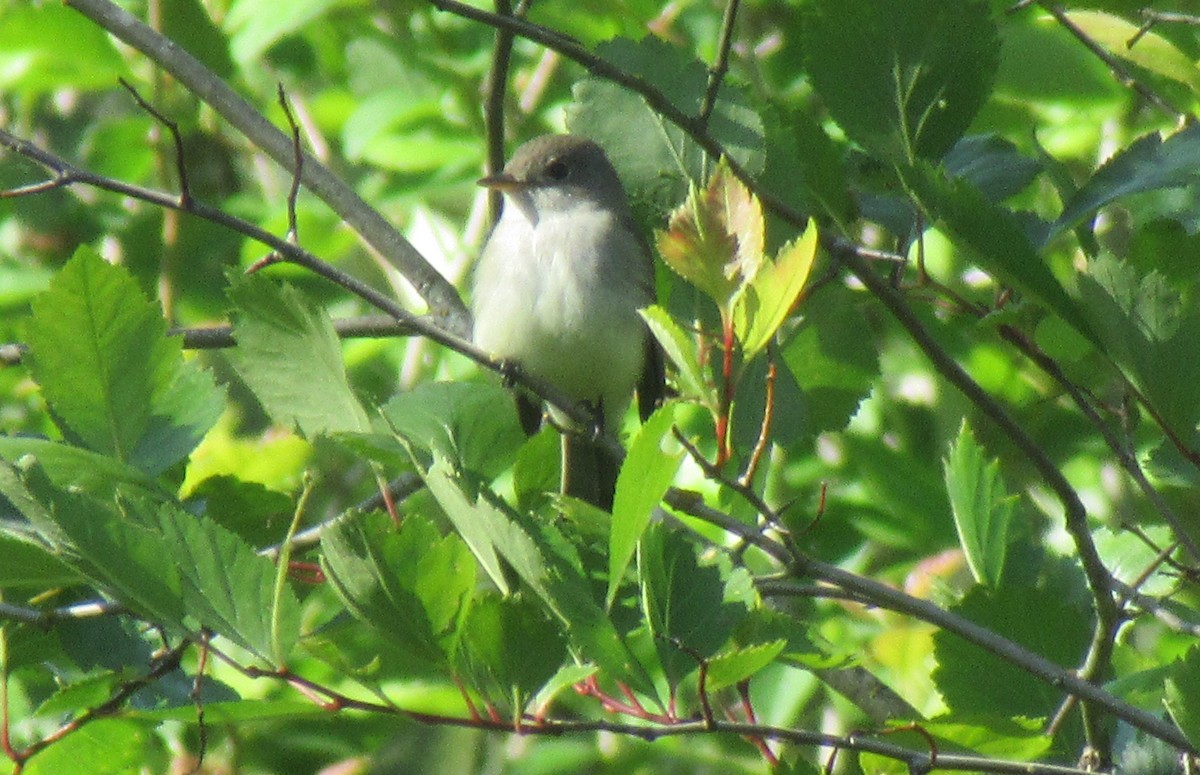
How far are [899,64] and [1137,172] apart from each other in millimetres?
348

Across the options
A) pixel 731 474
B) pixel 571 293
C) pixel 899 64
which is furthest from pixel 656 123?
pixel 571 293

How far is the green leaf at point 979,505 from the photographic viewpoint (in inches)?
91.4

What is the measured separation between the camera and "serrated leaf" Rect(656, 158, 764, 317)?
184cm

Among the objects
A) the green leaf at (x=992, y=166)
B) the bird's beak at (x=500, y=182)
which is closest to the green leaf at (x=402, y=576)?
the green leaf at (x=992, y=166)

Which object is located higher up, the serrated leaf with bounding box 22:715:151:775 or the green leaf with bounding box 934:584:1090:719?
the green leaf with bounding box 934:584:1090:719

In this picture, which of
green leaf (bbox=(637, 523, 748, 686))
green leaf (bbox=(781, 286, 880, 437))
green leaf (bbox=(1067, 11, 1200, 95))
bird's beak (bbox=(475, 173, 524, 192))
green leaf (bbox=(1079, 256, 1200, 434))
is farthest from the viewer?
bird's beak (bbox=(475, 173, 524, 192))

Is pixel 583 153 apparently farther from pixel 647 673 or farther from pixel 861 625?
pixel 647 673

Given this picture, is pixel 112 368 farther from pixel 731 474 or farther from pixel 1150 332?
pixel 731 474

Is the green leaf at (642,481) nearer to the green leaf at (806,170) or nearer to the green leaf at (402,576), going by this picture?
the green leaf at (402,576)

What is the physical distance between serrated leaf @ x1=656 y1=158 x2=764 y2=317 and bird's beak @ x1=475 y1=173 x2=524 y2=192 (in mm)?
1697

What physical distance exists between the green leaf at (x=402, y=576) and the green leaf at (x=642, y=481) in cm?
16

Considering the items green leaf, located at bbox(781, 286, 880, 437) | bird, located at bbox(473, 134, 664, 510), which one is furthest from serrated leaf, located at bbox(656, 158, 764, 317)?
bird, located at bbox(473, 134, 664, 510)

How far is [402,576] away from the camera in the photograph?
164 cm

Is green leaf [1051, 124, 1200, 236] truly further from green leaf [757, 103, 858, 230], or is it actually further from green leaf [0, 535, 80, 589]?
green leaf [0, 535, 80, 589]
